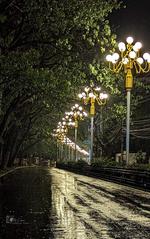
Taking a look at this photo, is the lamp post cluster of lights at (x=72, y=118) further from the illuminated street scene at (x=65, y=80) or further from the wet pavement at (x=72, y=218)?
the wet pavement at (x=72, y=218)

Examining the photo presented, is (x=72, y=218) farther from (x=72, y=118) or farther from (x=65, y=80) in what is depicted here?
(x=72, y=118)

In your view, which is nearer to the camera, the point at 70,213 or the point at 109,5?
the point at 70,213

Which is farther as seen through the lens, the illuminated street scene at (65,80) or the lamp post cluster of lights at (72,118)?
the lamp post cluster of lights at (72,118)

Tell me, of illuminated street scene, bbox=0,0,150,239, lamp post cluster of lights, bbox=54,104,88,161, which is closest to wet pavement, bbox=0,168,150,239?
illuminated street scene, bbox=0,0,150,239

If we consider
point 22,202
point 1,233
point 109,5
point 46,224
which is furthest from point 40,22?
point 1,233

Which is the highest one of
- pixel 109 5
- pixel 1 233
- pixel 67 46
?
pixel 109 5

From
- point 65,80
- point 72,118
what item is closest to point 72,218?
point 65,80

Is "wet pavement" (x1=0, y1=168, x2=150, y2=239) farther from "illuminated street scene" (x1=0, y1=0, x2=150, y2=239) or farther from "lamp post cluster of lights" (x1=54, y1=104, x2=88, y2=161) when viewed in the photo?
"lamp post cluster of lights" (x1=54, y1=104, x2=88, y2=161)

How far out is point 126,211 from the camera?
15.4 metres

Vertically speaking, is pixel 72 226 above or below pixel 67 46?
below

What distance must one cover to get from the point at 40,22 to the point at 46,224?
9.36m

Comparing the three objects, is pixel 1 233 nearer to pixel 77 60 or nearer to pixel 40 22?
pixel 40 22

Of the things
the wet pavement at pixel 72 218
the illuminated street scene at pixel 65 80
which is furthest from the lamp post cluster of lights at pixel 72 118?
the wet pavement at pixel 72 218

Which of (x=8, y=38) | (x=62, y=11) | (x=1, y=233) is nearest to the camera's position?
(x=1, y=233)
